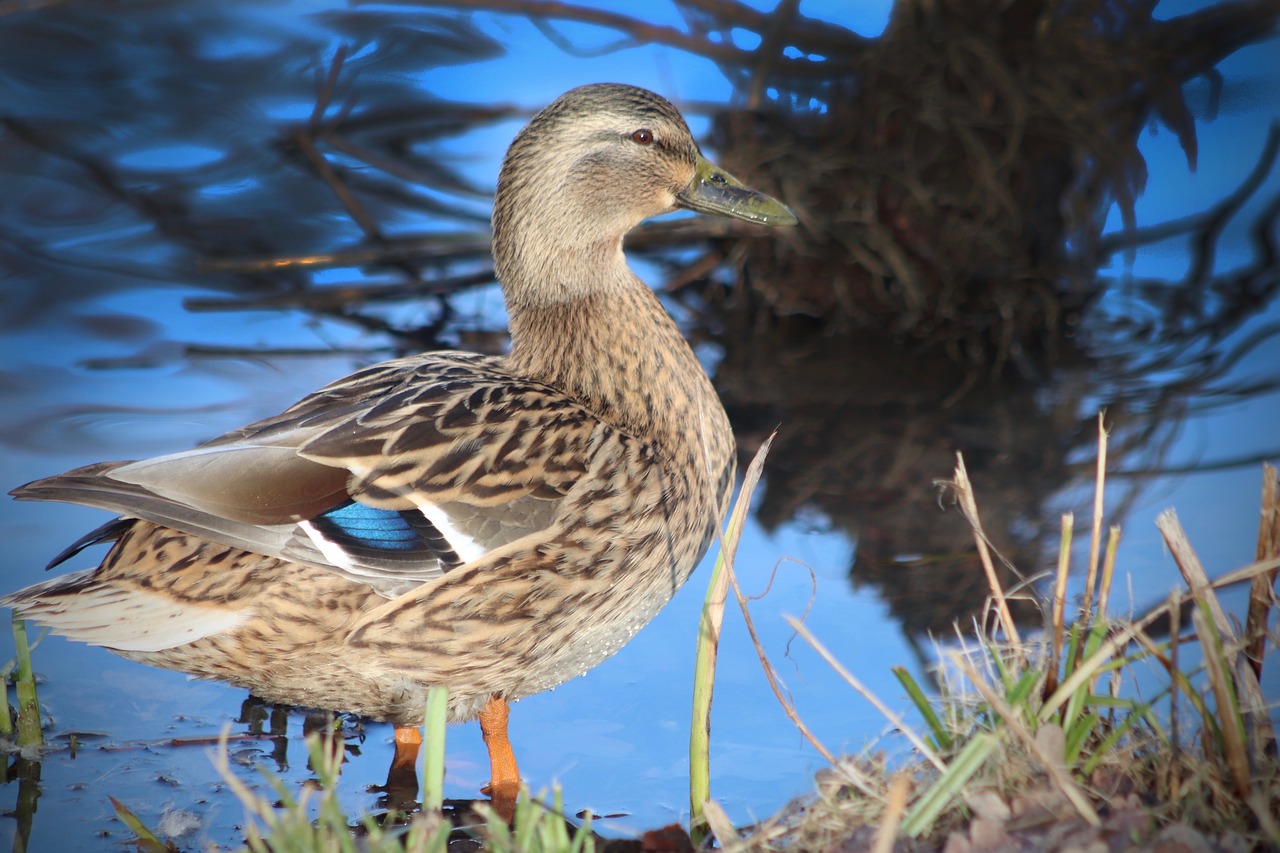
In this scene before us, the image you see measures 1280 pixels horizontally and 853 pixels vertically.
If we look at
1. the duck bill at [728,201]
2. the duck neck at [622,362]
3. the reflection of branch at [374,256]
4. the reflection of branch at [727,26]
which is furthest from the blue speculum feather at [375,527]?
the reflection of branch at [727,26]

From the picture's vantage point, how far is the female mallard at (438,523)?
2.71 meters

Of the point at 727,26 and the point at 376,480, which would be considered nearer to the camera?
the point at 376,480

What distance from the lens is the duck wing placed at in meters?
2.65

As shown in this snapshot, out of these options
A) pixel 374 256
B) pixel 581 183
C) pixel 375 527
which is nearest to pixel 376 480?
pixel 375 527

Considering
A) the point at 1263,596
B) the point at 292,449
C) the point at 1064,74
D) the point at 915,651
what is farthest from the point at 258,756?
the point at 1064,74

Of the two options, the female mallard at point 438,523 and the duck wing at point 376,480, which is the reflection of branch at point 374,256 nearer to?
the female mallard at point 438,523

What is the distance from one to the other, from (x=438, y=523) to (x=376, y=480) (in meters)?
0.17

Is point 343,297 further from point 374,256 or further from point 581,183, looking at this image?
point 581,183

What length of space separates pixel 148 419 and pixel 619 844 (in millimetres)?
3142

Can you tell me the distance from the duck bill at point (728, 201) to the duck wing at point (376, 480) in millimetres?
774

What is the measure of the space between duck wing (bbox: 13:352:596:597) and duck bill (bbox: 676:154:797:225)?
0.77 meters

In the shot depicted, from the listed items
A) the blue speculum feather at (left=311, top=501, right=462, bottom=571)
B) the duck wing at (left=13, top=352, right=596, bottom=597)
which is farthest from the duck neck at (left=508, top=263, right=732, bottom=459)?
the blue speculum feather at (left=311, top=501, right=462, bottom=571)

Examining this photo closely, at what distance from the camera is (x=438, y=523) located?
9.19 ft

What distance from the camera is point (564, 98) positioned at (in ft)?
11.2
